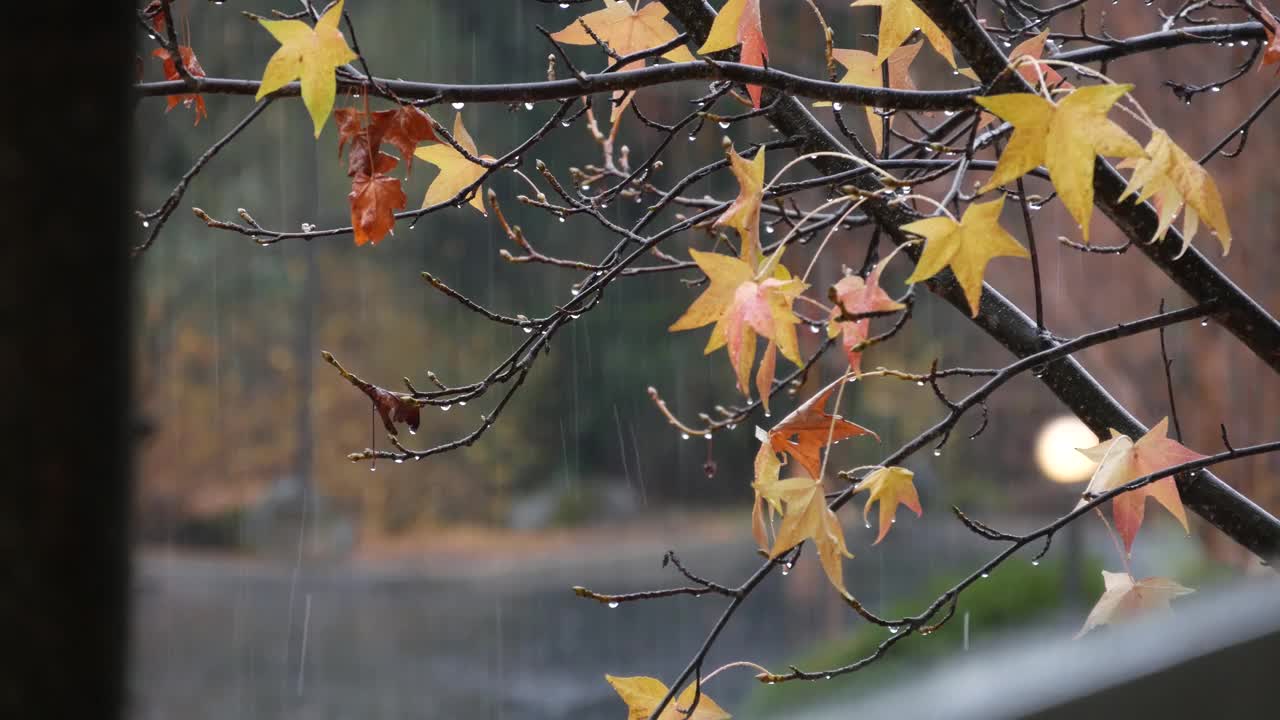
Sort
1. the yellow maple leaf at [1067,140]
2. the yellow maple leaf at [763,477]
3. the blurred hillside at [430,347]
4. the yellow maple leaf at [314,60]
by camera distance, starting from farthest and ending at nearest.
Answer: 1. the blurred hillside at [430,347]
2. the yellow maple leaf at [763,477]
3. the yellow maple leaf at [314,60]
4. the yellow maple leaf at [1067,140]

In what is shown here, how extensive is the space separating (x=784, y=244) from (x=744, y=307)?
67 millimetres

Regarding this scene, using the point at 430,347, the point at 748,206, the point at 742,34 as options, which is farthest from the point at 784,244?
the point at 430,347

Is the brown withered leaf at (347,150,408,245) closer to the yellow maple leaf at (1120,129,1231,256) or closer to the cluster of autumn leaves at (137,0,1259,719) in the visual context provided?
the cluster of autumn leaves at (137,0,1259,719)

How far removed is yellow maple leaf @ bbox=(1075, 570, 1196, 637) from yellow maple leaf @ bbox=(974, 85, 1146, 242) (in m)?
0.57

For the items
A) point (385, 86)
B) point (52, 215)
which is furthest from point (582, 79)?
point (52, 215)

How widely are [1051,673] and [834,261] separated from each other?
28.5 feet

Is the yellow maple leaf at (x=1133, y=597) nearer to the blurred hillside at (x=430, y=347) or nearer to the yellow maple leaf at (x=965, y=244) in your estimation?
the yellow maple leaf at (x=965, y=244)

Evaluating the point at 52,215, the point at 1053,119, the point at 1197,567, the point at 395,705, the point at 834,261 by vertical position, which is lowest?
the point at 395,705

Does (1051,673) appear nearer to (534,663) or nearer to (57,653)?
(57,653)

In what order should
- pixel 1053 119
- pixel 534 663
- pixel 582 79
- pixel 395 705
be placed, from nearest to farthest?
pixel 1053 119 → pixel 582 79 → pixel 395 705 → pixel 534 663

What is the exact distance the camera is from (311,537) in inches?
504

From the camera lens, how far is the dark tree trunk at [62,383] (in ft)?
0.93

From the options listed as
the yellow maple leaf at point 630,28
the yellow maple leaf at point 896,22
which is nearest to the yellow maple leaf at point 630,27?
the yellow maple leaf at point 630,28

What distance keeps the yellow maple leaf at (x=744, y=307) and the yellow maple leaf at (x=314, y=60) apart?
1.19 feet
